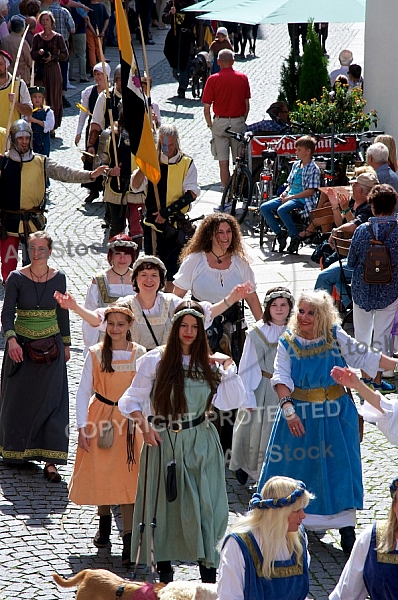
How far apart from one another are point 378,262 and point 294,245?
4212mm

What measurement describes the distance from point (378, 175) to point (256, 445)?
4086 mm

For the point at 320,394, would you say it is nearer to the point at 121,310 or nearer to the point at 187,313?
the point at 187,313

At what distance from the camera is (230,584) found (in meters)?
5.25

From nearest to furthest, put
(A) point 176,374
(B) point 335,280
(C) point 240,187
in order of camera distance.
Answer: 1. (A) point 176,374
2. (B) point 335,280
3. (C) point 240,187

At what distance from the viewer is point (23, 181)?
11.5 m

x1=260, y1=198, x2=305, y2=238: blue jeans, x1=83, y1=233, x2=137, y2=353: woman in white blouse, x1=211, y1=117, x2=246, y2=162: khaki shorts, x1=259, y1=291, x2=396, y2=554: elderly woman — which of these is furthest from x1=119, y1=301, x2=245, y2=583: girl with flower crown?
x1=211, y1=117, x2=246, y2=162: khaki shorts

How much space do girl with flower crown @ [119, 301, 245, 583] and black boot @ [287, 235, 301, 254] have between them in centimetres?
694

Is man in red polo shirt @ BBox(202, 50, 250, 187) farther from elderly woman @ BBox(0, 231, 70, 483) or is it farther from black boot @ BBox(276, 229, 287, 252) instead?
elderly woman @ BBox(0, 231, 70, 483)

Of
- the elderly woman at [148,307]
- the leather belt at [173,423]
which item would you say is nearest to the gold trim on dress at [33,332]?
the elderly woman at [148,307]

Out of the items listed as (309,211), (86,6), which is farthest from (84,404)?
(86,6)

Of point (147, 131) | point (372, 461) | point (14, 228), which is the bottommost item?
point (372, 461)

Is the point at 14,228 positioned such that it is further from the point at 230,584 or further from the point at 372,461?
the point at 230,584

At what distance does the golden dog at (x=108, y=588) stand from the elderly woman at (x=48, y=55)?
1466cm

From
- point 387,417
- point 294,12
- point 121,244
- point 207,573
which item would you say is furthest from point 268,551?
point 294,12
